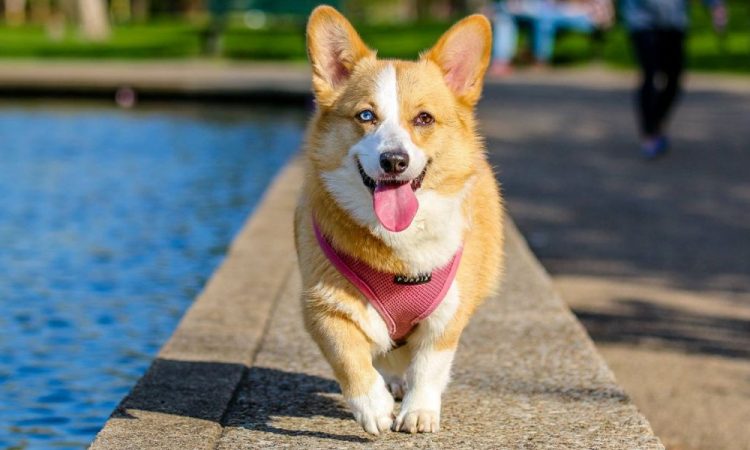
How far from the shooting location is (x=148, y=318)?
7.49 metres

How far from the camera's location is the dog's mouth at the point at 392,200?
13.7ft

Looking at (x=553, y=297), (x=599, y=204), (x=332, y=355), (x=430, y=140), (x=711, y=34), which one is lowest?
(x=711, y=34)

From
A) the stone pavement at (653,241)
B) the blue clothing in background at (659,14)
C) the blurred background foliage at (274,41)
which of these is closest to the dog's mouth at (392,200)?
the stone pavement at (653,241)

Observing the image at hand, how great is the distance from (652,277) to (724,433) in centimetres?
287

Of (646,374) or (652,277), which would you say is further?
(652,277)

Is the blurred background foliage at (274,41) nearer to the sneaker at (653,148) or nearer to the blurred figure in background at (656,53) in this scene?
the sneaker at (653,148)

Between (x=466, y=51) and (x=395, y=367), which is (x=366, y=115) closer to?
(x=466, y=51)

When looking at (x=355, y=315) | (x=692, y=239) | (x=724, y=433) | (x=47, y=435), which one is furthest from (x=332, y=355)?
(x=692, y=239)

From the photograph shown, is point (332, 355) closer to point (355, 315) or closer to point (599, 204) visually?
point (355, 315)

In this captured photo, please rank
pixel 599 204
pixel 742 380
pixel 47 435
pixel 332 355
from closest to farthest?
pixel 332 355
pixel 47 435
pixel 742 380
pixel 599 204

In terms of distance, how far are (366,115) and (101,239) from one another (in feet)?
19.3

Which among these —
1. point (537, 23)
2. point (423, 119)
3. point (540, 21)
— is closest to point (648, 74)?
point (423, 119)

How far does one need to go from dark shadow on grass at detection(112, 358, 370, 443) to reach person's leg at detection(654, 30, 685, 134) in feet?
28.9

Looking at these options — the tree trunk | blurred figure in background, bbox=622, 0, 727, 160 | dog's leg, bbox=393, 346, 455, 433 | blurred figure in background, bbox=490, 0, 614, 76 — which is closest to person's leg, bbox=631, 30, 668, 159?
blurred figure in background, bbox=622, 0, 727, 160
